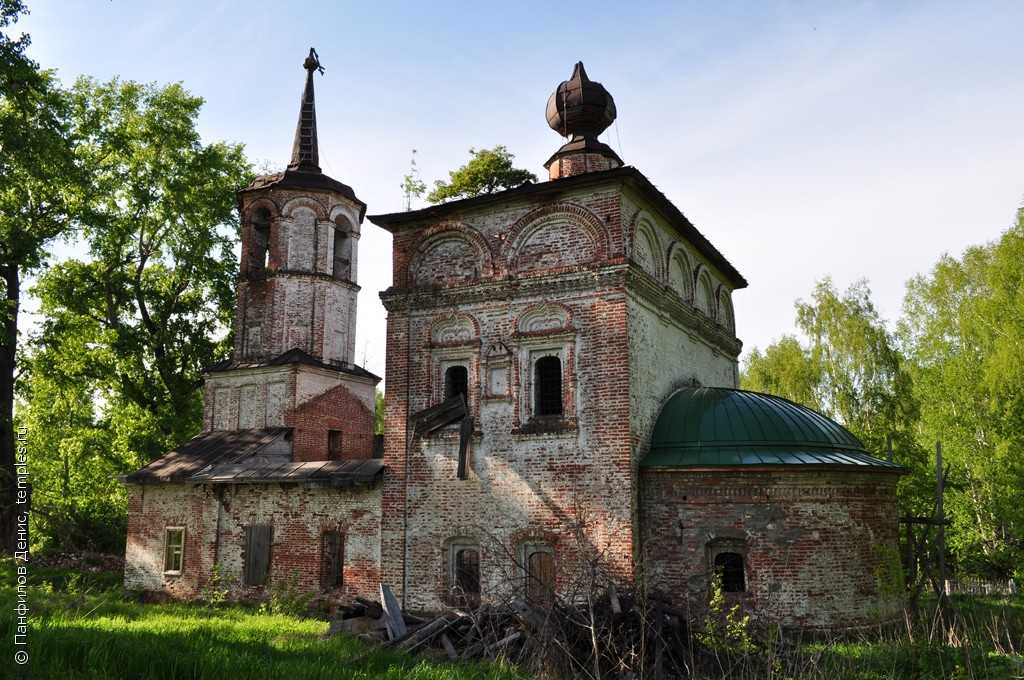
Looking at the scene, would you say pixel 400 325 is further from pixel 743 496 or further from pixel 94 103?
pixel 94 103

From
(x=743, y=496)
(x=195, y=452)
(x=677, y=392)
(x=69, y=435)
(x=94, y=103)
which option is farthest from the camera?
(x=69, y=435)

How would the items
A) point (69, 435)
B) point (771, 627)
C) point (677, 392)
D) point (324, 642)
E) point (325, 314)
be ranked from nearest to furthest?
point (771, 627) < point (324, 642) < point (677, 392) < point (325, 314) < point (69, 435)

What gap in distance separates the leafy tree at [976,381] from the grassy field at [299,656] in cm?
981

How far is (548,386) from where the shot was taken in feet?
41.5

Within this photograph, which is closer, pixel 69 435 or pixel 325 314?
pixel 325 314

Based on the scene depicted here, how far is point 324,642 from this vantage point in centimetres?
937

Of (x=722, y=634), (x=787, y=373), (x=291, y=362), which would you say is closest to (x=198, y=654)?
(x=722, y=634)

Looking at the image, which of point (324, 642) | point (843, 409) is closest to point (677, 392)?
point (324, 642)

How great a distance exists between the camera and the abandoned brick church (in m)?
11.2

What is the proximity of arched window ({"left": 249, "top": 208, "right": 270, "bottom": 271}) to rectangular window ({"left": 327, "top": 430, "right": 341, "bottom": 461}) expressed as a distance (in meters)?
4.20

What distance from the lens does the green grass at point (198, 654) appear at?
684cm

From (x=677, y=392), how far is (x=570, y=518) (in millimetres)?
3170

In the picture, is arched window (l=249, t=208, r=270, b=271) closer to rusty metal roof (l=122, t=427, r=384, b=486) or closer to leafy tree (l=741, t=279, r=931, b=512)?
rusty metal roof (l=122, t=427, r=384, b=486)

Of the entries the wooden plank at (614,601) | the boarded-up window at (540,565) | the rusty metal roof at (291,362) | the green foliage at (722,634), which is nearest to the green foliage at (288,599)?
the boarded-up window at (540,565)
